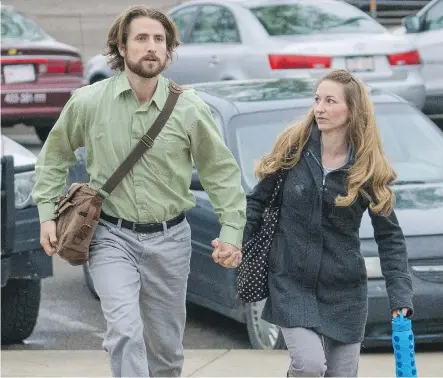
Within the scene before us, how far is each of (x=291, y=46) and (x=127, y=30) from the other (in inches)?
280

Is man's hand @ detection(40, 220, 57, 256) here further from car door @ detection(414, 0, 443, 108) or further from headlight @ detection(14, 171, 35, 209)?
car door @ detection(414, 0, 443, 108)

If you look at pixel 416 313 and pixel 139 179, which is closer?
pixel 139 179

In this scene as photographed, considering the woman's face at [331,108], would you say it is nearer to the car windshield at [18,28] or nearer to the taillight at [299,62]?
the taillight at [299,62]

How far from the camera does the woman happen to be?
4.98 metres

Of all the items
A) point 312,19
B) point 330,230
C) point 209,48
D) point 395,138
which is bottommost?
point 209,48

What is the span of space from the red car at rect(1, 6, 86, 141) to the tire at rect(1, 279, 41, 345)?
6.27 meters

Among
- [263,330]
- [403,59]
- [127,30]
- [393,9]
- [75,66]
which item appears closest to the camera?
[127,30]

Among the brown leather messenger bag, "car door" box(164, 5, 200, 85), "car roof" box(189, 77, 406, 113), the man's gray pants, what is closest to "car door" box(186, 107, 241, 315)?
"car roof" box(189, 77, 406, 113)

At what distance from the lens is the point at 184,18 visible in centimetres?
1426

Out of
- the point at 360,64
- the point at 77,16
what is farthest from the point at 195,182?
the point at 77,16

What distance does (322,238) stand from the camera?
4996mm

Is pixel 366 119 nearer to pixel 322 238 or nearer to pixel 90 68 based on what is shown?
pixel 322 238

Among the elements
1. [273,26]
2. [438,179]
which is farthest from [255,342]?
[273,26]

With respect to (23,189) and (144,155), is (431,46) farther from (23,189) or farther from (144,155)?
(144,155)
